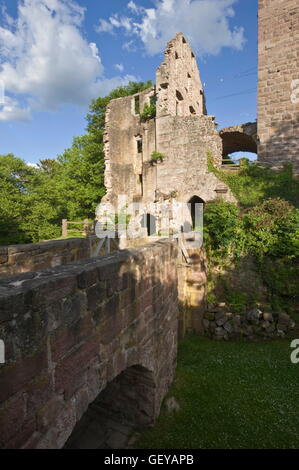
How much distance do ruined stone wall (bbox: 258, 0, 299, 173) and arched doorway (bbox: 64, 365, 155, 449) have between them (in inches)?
509

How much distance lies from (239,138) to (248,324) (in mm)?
13857

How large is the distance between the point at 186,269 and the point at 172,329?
398 cm

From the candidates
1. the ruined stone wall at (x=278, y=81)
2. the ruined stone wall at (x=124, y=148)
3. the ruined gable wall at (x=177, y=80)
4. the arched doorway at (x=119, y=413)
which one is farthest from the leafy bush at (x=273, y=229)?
the ruined stone wall at (x=124, y=148)

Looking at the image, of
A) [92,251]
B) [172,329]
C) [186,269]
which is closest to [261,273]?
[186,269]

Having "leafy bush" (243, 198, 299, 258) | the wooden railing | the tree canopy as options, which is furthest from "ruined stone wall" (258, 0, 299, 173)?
the tree canopy

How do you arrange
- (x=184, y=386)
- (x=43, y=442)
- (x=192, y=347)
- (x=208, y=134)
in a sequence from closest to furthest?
(x=43, y=442) < (x=184, y=386) < (x=192, y=347) < (x=208, y=134)

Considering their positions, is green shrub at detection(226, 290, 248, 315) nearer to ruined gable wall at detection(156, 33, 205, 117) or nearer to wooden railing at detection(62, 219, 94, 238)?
wooden railing at detection(62, 219, 94, 238)

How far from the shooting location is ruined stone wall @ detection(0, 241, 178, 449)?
182 cm

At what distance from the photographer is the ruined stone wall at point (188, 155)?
1559 cm

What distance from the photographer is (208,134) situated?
15758mm

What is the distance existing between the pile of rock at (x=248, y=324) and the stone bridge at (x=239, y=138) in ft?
33.0

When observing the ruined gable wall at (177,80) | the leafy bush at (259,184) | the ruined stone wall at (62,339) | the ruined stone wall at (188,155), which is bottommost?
the ruined stone wall at (62,339)

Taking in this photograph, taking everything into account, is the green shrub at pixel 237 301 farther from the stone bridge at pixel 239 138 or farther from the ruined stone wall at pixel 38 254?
the stone bridge at pixel 239 138
